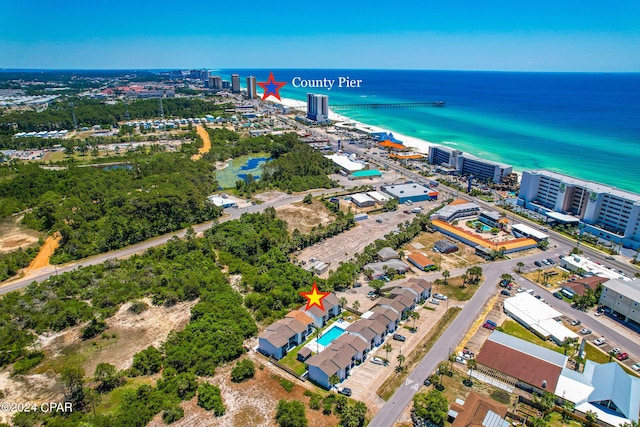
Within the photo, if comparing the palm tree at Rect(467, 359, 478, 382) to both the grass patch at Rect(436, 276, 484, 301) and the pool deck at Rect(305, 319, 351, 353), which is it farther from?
the grass patch at Rect(436, 276, 484, 301)

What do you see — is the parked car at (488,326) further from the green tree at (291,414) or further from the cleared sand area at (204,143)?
the cleared sand area at (204,143)

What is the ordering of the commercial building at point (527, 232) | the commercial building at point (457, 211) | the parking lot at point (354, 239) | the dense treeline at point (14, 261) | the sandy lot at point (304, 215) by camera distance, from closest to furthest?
the dense treeline at point (14, 261) < the parking lot at point (354, 239) < the commercial building at point (527, 232) < the sandy lot at point (304, 215) < the commercial building at point (457, 211)

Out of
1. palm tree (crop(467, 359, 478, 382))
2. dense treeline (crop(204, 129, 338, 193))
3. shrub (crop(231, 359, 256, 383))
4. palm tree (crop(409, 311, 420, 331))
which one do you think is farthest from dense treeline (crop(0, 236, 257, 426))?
dense treeline (crop(204, 129, 338, 193))

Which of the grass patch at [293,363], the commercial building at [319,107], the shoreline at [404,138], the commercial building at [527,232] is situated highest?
the commercial building at [319,107]

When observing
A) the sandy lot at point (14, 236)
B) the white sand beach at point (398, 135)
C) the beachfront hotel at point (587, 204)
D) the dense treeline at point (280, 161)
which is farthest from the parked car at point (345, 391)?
the white sand beach at point (398, 135)

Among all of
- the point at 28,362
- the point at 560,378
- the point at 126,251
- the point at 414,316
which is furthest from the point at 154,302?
the point at 560,378

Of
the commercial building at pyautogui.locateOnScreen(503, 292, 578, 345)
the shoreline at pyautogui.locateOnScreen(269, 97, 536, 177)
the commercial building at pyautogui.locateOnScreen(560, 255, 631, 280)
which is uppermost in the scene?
the shoreline at pyautogui.locateOnScreen(269, 97, 536, 177)

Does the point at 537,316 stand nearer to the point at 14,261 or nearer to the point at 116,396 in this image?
the point at 116,396

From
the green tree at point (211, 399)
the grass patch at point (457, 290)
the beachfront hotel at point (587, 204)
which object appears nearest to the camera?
the green tree at point (211, 399)

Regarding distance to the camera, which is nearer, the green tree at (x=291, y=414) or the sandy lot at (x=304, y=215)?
the green tree at (x=291, y=414)
